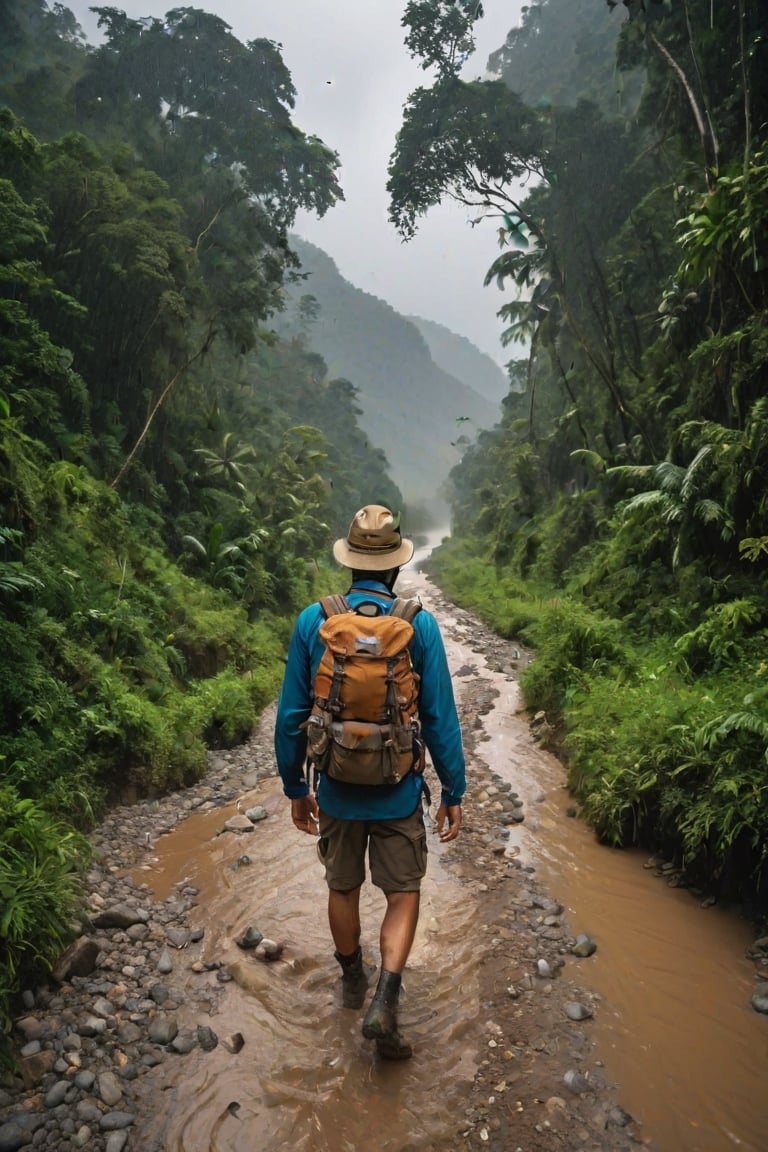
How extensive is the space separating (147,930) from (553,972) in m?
2.70

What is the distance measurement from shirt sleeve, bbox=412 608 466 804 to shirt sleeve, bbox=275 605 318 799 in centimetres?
56

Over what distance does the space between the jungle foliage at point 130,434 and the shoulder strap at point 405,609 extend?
8.39 ft

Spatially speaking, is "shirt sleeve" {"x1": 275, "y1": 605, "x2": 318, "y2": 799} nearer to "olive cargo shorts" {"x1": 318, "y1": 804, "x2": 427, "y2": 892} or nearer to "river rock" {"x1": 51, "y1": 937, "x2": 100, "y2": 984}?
"olive cargo shorts" {"x1": 318, "y1": 804, "x2": 427, "y2": 892}

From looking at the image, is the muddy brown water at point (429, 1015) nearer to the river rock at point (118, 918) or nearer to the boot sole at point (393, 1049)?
the boot sole at point (393, 1049)

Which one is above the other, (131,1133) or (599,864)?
(599,864)

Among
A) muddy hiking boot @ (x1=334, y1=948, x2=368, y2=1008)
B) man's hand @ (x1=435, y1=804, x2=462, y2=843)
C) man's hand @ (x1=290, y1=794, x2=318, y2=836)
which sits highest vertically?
man's hand @ (x1=435, y1=804, x2=462, y2=843)

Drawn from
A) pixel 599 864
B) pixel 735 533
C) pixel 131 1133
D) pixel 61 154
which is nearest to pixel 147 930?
pixel 131 1133

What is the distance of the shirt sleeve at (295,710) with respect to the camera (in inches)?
127

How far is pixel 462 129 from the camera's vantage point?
22.5 metres

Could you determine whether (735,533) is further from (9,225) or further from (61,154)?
(61,154)

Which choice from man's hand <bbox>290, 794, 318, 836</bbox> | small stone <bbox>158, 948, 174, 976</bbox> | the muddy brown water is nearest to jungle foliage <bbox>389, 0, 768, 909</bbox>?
the muddy brown water

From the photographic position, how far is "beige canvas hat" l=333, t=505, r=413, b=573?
3.21 m

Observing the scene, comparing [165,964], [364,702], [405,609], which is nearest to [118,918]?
[165,964]

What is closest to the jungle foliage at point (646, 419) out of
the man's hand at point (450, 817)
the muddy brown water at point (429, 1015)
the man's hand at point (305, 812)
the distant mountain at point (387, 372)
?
the muddy brown water at point (429, 1015)
